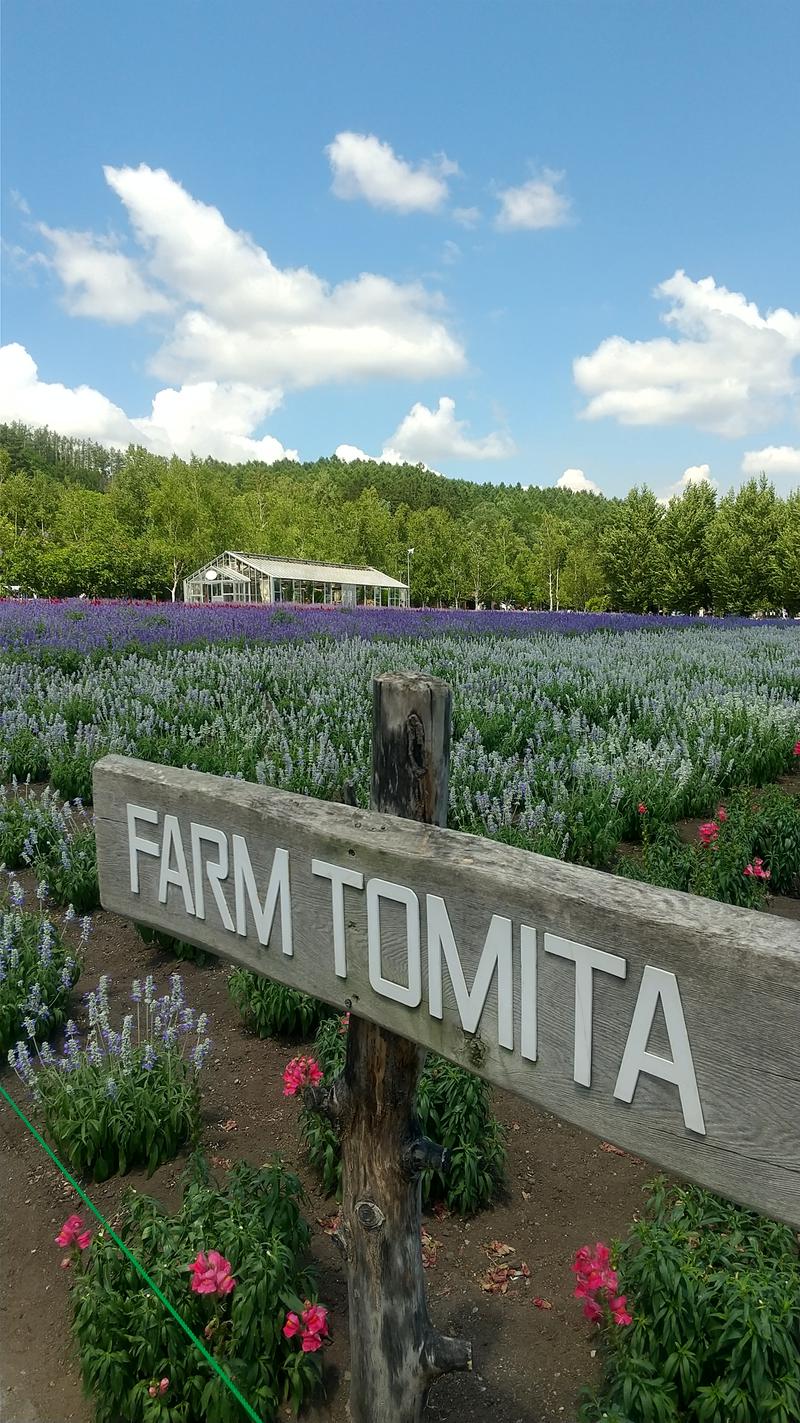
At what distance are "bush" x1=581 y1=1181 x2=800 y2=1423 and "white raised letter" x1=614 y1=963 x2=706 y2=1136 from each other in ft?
4.29

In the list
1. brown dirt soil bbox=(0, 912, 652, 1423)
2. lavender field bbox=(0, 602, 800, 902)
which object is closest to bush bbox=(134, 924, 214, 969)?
brown dirt soil bbox=(0, 912, 652, 1423)

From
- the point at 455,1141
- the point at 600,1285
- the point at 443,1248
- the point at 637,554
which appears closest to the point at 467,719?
the point at 455,1141

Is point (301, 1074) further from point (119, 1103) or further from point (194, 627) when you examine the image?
point (194, 627)

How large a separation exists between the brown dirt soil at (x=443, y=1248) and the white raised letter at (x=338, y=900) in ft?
5.04

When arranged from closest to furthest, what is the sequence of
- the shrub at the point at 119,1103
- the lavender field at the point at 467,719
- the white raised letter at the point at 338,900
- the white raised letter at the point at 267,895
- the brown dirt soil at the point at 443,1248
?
the white raised letter at the point at 338,900, the white raised letter at the point at 267,895, the brown dirt soil at the point at 443,1248, the shrub at the point at 119,1103, the lavender field at the point at 467,719

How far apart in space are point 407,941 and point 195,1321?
159cm

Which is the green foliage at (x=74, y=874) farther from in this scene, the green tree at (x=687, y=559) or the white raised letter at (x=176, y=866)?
the green tree at (x=687, y=559)

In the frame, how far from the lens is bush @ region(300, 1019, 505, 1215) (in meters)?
2.91

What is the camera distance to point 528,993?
1.34 meters

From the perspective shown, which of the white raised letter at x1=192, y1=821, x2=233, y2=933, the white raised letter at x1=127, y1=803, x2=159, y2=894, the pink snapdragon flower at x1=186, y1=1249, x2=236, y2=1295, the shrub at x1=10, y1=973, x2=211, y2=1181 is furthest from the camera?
the shrub at x1=10, y1=973, x2=211, y2=1181

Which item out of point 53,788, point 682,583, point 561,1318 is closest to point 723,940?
point 561,1318

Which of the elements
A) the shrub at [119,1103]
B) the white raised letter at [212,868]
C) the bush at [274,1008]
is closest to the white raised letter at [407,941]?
the white raised letter at [212,868]

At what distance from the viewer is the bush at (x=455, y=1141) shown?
2906 mm

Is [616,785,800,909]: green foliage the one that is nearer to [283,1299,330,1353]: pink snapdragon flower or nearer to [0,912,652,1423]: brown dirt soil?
[0,912,652,1423]: brown dirt soil
